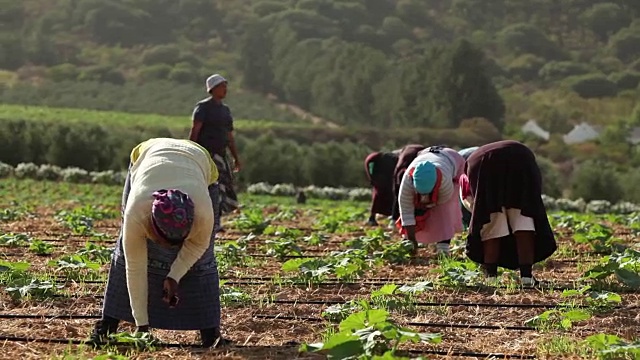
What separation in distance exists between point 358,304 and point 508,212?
1861mm

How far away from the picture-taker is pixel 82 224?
11461 millimetres

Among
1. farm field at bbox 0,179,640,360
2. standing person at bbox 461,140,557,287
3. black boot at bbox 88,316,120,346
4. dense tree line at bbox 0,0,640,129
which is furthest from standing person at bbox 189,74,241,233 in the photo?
dense tree line at bbox 0,0,640,129

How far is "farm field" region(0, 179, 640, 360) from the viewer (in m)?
4.68

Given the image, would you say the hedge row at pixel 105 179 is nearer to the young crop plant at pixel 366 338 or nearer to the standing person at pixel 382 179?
the standing person at pixel 382 179

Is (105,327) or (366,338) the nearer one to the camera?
(366,338)

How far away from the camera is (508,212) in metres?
7.06

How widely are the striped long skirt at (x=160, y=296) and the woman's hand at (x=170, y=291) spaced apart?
228mm

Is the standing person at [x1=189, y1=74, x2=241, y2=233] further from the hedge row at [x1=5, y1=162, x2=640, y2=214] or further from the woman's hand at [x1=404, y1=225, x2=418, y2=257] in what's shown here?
the hedge row at [x1=5, y1=162, x2=640, y2=214]

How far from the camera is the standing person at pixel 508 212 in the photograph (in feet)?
22.7

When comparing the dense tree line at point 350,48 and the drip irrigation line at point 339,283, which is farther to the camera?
the dense tree line at point 350,48

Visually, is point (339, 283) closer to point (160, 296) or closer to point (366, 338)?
point (160, 296)

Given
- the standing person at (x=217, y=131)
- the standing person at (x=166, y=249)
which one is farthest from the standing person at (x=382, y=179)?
the standing person at (x=166, y=249)

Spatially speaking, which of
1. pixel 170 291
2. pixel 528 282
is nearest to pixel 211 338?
pixel 170 291

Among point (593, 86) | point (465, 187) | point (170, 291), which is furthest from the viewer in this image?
point (593, 86)
